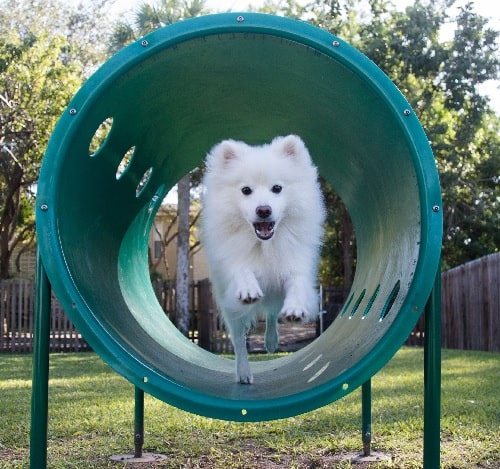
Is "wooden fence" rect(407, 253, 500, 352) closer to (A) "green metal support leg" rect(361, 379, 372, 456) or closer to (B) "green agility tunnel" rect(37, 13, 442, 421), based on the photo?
(B) "green agility tunnel" rect(37, 13, 442, 421)

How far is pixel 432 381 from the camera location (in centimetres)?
340

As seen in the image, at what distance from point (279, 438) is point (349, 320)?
1115 mm

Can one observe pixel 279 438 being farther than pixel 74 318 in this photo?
Yes

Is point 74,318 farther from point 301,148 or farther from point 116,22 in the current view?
point 116,22

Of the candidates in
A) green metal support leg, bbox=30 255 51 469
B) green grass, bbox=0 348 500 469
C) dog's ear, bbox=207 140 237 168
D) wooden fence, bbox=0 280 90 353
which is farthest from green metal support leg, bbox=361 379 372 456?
wooden fence, bbox=0 280 90 353

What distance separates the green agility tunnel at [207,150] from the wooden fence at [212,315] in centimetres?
891

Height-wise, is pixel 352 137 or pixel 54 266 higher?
pixel 352 137

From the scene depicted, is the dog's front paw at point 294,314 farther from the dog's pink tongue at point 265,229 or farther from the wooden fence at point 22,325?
the wooden fence at point 22,325

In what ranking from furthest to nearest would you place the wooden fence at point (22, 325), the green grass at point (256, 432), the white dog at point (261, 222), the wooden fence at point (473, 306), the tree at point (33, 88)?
the tree at point (33, 88) → the wooden fence at point (22, 325) → the wooden fence at point (473, 306) → the green grass at point (256, 432) → the white dog at point (261, 222)

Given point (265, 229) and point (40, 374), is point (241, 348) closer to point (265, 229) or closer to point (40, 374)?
point (265, 229)

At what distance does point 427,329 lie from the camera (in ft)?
11.4

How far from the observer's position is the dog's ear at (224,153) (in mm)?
3982

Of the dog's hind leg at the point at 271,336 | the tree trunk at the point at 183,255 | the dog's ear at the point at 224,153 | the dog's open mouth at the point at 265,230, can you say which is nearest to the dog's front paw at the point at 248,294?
the dog's open mouth at the point at 265,230

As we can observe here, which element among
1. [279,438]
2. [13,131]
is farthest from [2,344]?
[279,438]
